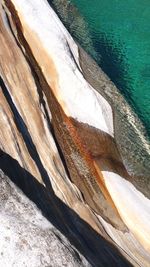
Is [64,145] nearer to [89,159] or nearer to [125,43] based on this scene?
[89,159]

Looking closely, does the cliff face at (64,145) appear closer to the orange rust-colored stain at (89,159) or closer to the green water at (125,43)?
the orange rust-colored stain at (89,159)

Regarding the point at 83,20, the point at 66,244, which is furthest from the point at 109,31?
the point at 66,244

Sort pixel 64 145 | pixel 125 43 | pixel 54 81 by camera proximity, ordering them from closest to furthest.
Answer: pixel 64 145 → pixel 54 81 → pixel 125 43

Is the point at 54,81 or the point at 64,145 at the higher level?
the point at 54,81

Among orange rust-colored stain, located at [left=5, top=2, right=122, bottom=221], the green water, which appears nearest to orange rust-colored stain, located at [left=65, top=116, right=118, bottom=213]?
orange rust-colored stain, located at [left=5, top=2, right=122, bottom=221]

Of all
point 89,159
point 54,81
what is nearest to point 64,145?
point 89,159

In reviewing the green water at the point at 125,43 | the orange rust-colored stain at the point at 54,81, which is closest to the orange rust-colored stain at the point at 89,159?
the orange rust-colored stain at the point at 54,81
